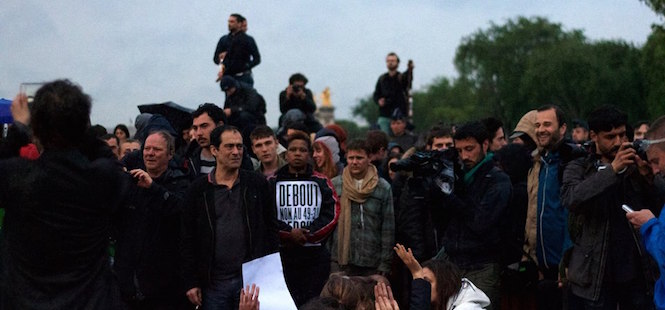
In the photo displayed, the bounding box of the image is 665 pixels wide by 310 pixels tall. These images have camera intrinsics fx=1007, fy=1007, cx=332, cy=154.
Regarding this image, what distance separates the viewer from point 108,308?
4941 mm

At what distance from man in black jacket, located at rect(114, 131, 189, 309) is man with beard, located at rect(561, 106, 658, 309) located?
2.89 metres

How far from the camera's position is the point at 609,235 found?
714 centimetres

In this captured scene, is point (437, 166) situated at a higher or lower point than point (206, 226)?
higher

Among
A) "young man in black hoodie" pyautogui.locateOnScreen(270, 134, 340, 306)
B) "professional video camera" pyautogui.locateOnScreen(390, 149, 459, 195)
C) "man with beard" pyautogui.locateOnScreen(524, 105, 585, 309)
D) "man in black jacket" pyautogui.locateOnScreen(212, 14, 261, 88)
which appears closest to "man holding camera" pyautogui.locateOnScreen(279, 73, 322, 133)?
"man in black jacket" pyautogui.locateOnScreen(212, 14, 261, 88)

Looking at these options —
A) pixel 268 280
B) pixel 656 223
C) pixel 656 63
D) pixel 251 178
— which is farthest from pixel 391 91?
pixel 656 63

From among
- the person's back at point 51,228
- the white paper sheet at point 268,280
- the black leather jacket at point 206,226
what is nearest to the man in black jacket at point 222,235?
the black leather jacket at point 206,226

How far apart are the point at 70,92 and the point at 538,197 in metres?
4.57

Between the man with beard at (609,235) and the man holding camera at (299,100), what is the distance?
25.7 ft

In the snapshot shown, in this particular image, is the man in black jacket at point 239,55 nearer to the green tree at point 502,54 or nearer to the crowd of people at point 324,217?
the crowd of people at point 324,217

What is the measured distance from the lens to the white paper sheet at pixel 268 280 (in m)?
6.90

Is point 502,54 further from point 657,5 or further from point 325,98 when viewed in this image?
point 657,5

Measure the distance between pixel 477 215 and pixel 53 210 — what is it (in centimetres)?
412

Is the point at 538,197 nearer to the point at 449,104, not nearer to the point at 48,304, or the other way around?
the point at 48,304

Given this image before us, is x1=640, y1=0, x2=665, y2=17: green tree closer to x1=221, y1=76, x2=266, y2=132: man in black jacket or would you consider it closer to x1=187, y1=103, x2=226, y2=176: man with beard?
x1=221, y1=76, x2=266, y2=132: man in black jacket
